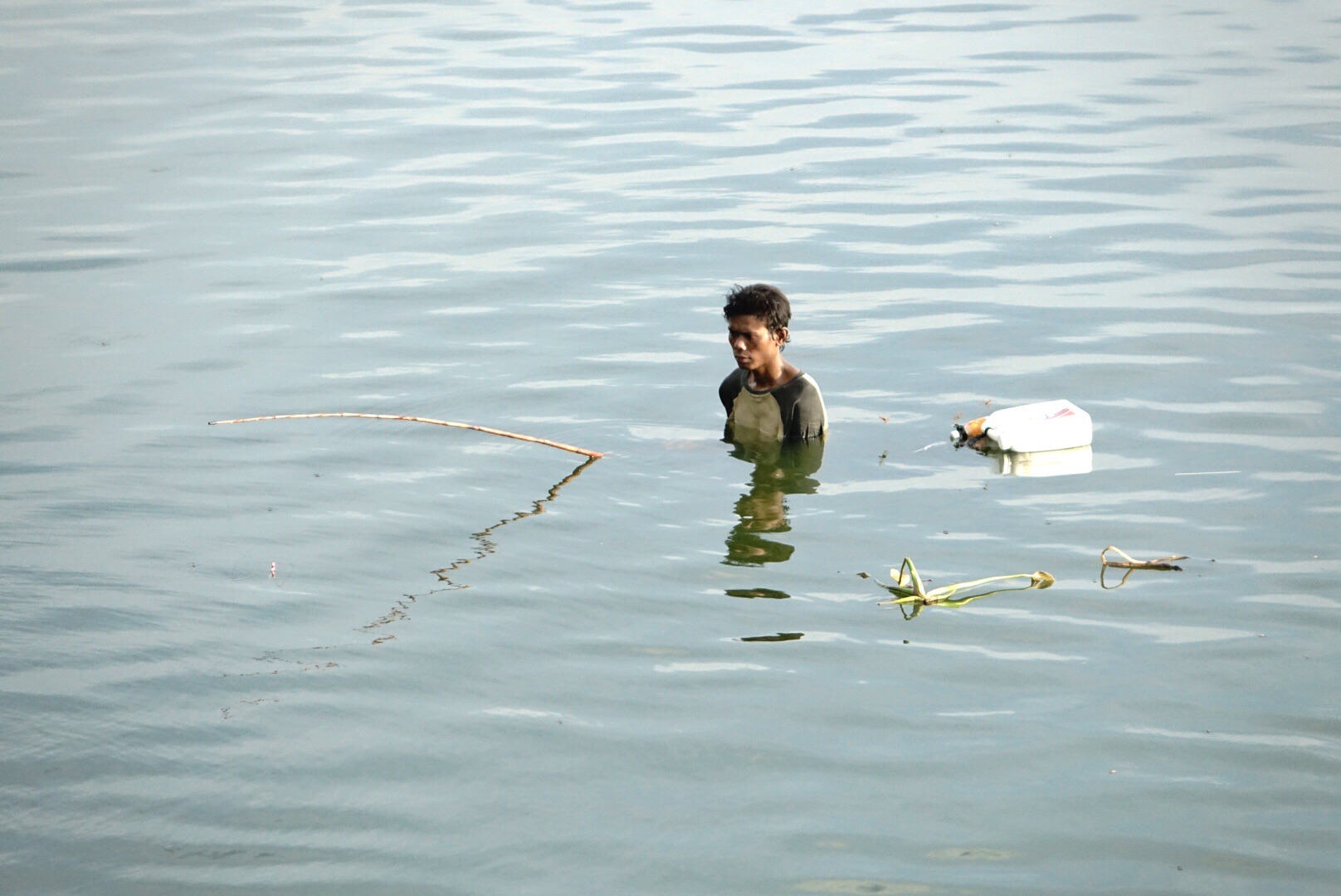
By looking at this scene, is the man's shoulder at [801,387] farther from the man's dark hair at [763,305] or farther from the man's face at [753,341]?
the man's dark hair at [763,305]

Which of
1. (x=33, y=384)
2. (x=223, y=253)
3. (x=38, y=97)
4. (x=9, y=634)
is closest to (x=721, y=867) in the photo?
(x=9, y=634)

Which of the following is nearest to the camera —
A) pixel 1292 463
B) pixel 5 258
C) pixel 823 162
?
pixel 1292 463

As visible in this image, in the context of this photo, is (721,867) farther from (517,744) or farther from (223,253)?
(223,253)

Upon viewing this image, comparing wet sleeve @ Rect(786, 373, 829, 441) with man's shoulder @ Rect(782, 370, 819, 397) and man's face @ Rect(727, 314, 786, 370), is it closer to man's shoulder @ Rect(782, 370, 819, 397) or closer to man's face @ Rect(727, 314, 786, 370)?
man's shoulder @ Rect(782, 370, 819, 397)

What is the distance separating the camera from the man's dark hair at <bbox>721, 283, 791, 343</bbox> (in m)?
7.50

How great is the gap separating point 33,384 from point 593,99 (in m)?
10.1

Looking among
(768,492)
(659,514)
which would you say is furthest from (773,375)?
(659,514)

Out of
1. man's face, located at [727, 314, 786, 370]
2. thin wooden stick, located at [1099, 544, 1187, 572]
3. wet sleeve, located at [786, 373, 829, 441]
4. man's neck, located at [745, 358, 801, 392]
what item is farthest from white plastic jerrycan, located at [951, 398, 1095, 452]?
thin wooden stick, located at [1099, 544, 1187, 572]

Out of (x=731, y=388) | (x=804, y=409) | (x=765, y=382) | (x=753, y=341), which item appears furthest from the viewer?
(x=731, y=388)

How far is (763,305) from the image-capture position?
7504mm

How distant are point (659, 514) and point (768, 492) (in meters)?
0.63

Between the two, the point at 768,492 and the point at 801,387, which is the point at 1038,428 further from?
the point at 768,492

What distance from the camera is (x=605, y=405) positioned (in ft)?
29.2

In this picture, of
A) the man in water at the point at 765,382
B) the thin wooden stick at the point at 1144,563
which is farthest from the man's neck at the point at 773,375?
the thin wooden stick at the point at 1144,563
